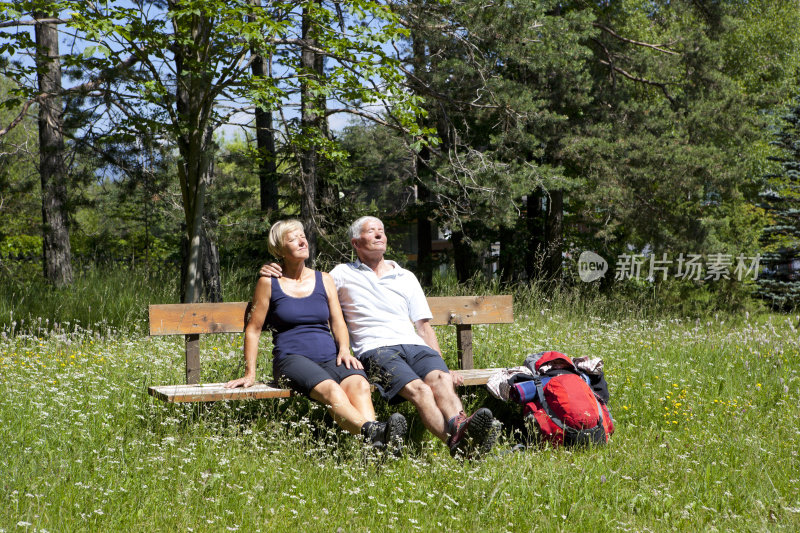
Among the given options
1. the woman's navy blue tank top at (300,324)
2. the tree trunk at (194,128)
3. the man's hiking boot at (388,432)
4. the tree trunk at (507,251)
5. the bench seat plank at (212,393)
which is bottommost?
the man's hiking boot at (388,432)

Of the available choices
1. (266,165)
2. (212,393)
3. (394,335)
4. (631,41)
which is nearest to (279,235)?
(394,335)

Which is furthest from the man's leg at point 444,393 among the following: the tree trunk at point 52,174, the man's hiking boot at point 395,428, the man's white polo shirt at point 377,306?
the tree trunk at point 52,174

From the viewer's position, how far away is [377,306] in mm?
4785

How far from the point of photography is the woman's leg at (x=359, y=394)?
13.7 ft

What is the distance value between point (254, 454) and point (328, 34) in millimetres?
5184

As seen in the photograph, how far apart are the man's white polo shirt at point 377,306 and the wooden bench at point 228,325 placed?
21.6 inches

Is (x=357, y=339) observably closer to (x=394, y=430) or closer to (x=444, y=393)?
(x=444, y=393)

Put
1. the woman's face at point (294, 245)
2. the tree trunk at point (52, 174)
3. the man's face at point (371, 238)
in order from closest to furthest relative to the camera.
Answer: the woman's face at point (294, 245) → the man's face at point (371, 238) → the tree trunk at point (52, 174)

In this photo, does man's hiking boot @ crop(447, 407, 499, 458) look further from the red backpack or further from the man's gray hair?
the man's gray hair

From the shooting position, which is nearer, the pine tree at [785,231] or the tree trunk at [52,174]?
the tree trunk at [52,174]

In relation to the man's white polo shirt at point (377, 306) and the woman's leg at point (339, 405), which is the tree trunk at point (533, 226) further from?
the woman's leg at point (339, 405)

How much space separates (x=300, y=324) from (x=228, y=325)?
2.03 feet

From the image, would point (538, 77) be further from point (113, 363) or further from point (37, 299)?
point (113, 363)

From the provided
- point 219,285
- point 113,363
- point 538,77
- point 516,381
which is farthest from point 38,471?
point 538,77
